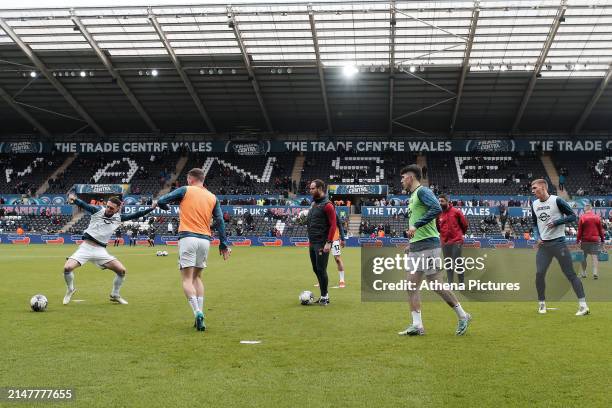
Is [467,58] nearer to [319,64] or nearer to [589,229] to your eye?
[319,64]

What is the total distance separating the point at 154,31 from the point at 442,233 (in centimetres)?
3484

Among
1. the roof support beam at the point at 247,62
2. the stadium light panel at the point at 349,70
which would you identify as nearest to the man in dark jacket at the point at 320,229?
the roof support beam at the point at 247,62

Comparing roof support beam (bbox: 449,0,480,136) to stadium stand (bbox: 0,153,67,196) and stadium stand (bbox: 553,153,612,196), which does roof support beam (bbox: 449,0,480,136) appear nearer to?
stadium stand (bbox: 553,153,612,196)

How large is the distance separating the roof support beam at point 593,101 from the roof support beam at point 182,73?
32.0 m

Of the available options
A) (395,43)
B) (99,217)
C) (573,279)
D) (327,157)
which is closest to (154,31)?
(395,43)

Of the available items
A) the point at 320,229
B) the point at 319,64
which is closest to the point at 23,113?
the point at 319,64

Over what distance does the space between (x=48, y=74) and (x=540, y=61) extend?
37.2 m

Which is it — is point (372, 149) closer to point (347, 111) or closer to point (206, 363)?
point (347, 111)

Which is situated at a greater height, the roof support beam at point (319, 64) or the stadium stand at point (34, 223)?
the roof support beam at point (319, 64)

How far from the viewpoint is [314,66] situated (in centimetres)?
4603

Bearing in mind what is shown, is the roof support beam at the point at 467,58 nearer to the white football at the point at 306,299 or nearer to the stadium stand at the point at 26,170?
the white football at the point at 306,299

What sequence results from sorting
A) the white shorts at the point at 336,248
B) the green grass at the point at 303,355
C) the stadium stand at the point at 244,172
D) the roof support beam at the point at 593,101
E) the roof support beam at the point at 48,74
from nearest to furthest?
the green grass at the point at 303,355 → the white shorts at the point at 336,248 → the roof support beam at the point at 48,74 → the roof support beam at the point at 593,101 → the stadium stand at the point at 244,172

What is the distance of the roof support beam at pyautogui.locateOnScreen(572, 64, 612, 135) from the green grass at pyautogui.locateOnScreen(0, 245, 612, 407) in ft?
134

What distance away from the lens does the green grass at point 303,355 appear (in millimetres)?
5121
